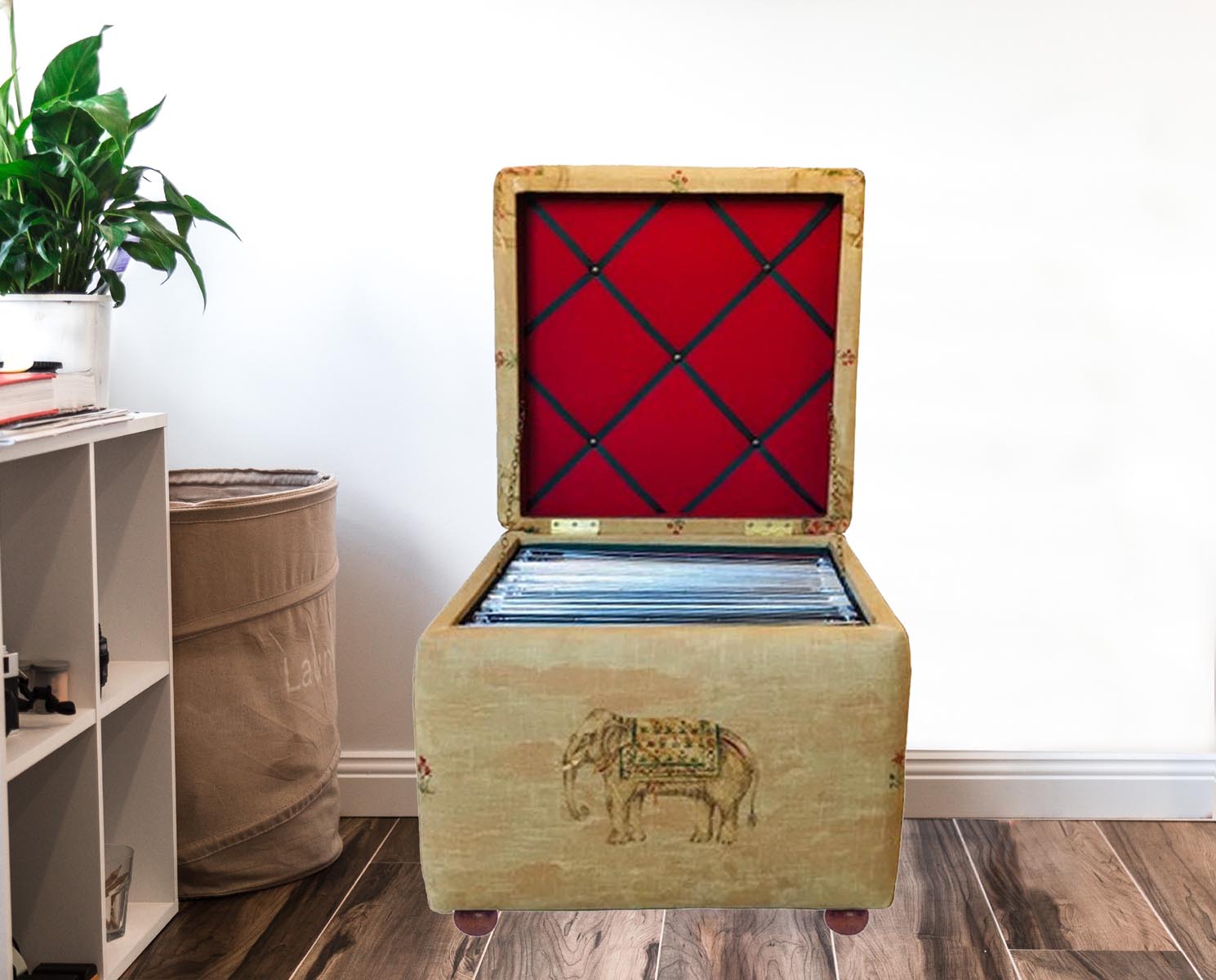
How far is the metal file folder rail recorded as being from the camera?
113 cm

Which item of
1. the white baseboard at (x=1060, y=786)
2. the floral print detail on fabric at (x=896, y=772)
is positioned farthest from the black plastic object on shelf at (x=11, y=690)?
the white baseboard at (x=1060, y=786)

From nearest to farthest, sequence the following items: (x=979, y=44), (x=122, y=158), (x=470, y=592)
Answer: (x=470, y=592)
(x=122, y=158)
(x=979, y=44)

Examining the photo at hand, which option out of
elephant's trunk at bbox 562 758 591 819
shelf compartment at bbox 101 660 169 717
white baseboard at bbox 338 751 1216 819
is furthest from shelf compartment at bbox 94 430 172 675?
elephant's trunk at bbox 562 758 591 819

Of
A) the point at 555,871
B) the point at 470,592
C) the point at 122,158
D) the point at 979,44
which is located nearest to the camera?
the point at 555,871

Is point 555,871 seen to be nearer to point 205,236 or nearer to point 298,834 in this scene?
point 298,834

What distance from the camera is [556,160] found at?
2.23 metres

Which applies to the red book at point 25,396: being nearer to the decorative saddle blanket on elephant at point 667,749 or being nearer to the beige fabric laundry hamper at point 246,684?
the beige fabric laundry hamper at point 246,684

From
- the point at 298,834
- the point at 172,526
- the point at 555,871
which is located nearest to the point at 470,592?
the point at 555,871

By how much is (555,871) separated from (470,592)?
0.27 meters

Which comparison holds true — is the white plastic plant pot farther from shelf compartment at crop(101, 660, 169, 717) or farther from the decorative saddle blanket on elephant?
the decorative saddle blanket on elephant

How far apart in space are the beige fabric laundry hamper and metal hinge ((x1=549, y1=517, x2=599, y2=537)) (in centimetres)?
71

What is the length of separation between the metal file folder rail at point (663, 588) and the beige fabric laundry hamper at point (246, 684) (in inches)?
29.1

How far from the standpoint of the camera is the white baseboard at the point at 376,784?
7.81ft

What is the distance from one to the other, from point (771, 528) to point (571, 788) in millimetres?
504
